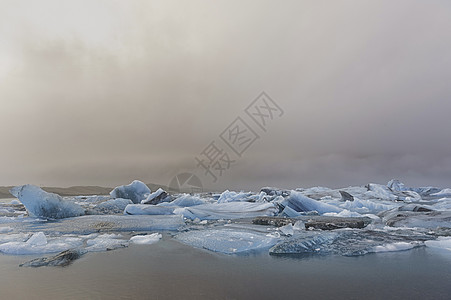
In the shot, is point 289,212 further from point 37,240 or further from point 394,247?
point 37,240

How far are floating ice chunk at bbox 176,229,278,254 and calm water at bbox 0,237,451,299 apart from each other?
0.41 meters

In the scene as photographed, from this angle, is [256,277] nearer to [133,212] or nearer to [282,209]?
[133,212]

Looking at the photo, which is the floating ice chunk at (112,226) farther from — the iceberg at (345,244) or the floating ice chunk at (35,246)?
the iceberg at (345,244)

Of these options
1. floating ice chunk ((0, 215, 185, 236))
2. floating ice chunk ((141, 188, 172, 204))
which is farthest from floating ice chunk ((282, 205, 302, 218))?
floating ice chunk ((141, 188, 172, 204))

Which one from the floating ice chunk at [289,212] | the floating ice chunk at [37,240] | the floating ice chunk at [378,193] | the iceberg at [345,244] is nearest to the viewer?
the iceberg at [345,244]

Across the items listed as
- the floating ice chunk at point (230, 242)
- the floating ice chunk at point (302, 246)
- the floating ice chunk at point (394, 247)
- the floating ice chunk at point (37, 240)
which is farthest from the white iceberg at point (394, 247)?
the floating ice chunk at point (37, 240)

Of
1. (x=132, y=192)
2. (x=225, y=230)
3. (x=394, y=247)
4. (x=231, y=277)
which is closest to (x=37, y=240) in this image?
(x=225, y=230)

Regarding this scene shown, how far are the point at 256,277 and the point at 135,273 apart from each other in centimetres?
178

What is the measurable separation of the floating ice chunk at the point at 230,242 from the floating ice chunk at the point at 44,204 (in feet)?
23.6

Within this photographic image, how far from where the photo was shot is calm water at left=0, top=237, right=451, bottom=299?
337 cm

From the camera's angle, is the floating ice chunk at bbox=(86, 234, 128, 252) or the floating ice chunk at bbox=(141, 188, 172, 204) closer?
the floating ice chunk at bbox=(86, 234, 128, 252)

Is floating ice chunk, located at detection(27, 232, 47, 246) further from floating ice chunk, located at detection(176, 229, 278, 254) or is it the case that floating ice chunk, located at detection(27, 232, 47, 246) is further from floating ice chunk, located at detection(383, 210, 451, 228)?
floating ice chunk, located at detection(383, 210, 451, 228)

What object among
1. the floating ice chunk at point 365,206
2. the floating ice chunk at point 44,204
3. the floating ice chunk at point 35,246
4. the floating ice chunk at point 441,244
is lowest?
the floating ice chunk at point 35,246

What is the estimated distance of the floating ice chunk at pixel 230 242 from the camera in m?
5.66
